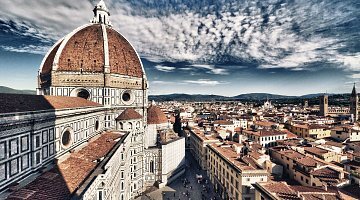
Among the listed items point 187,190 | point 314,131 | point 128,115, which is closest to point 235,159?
point 187,190

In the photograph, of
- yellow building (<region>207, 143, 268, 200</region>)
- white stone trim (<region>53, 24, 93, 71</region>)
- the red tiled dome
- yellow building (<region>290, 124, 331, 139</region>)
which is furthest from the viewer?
yellow building (<region>290, 124, 331, 139</region>)

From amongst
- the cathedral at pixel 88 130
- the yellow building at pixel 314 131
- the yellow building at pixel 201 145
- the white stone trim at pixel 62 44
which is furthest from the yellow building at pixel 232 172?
the yellow building at pixel 314 131

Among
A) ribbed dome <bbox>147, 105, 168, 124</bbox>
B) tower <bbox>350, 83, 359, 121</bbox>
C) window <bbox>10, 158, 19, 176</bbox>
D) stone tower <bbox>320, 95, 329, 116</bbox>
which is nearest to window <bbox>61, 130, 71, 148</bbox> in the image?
window <bbox>10, 158, 19, 176</bbox>

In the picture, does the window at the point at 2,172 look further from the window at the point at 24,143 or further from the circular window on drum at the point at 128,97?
the circular window on drum at the point at 128,97

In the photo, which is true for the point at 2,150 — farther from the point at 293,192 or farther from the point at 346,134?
the point at 346,134

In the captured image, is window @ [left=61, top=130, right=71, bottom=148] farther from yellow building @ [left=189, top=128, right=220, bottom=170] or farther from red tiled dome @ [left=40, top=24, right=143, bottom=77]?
yellow building @ [left=189, top=128, right=220, bottom=170]
